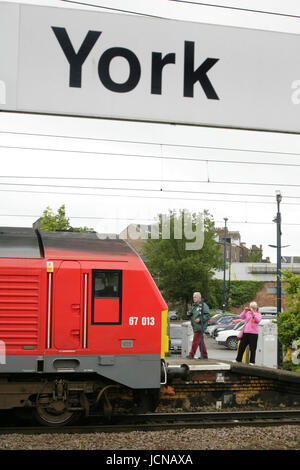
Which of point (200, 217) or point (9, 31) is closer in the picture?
point (9, 31)

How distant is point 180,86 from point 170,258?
4340 cm

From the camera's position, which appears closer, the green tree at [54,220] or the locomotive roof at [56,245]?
the locomotive roof at [56,245]

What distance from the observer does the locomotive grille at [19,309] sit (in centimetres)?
837

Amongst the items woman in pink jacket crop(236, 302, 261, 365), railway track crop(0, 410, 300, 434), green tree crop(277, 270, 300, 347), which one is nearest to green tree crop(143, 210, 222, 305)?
green tree crop(277, 270, 300, 347)

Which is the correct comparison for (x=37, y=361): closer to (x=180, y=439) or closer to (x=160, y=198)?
(x=180, y=439)

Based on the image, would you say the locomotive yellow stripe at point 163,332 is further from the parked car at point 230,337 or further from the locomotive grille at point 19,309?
the parked car at point 230,337

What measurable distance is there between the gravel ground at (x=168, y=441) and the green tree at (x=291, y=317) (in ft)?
17.4

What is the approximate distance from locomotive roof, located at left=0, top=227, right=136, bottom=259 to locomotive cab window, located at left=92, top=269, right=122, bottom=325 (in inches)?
14.6

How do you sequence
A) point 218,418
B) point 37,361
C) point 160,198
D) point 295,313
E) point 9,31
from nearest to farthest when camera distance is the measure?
1. point 9,31
2. point 37,361
3. point 218,418
4. point 295,313
5. point 160,198

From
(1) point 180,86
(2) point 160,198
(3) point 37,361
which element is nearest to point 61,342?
(3) point 37,361

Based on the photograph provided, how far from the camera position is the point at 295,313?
13.0m

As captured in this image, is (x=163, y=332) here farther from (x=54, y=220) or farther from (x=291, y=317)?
(x=54, y=220)

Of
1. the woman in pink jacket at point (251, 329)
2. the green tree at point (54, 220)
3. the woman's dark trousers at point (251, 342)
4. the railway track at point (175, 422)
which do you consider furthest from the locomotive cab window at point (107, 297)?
the green tree at point (54, 220)

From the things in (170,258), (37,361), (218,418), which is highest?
(170,258)
